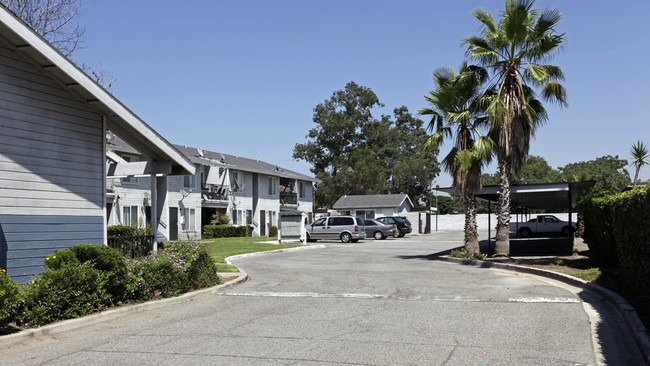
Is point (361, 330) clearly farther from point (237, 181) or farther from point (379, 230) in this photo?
point (237, 181)

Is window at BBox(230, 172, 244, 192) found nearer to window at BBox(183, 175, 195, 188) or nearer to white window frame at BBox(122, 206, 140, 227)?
window at BBox(183, 175, 195, 188)

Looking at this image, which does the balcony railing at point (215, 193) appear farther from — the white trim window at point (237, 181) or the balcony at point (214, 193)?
the white trim window at point (237, 181)

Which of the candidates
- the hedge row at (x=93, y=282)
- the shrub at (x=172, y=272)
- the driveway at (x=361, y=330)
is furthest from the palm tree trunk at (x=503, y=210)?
the hedge row at (x=93, y=282)

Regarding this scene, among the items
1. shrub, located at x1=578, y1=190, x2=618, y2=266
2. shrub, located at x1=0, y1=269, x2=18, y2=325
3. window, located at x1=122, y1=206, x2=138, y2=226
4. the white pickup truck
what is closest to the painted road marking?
shrub, located at x1=578, y1=190, x2=618, y2=266

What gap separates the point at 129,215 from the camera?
35094mm

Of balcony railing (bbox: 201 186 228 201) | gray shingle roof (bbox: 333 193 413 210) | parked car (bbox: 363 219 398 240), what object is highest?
balcony railing (bbox: 201 186 228 201)

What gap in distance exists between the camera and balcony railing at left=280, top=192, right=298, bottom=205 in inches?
2139

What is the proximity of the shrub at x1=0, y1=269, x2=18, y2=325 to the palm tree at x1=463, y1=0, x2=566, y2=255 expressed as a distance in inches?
617

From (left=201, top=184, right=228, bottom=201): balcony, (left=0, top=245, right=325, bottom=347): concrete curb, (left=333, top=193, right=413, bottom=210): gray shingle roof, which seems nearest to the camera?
(left=0, top=245, right=325, bottom=347): concrete curb

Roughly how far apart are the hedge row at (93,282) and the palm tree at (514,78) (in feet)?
39.0

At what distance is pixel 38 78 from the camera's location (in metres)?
11.3

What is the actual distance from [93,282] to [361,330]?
4.69m

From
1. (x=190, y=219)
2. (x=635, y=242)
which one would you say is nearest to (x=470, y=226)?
(x=635, y=242)

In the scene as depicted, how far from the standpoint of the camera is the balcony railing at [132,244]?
13.2 m
